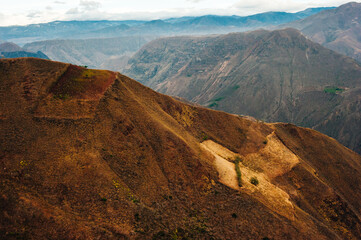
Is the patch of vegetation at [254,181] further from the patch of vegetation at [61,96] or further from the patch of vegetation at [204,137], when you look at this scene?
the patch of vegetation at [61,96]

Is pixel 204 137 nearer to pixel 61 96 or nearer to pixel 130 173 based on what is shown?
pixel 130 173

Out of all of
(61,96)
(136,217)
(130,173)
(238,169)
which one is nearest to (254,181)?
(238,169)

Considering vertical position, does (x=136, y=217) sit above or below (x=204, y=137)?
above

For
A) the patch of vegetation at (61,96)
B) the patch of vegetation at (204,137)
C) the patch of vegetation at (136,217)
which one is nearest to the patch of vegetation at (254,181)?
the patch of vegetation at (204,137)

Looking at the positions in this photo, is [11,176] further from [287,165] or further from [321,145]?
[321,145]

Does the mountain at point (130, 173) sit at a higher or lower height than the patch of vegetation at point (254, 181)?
higher

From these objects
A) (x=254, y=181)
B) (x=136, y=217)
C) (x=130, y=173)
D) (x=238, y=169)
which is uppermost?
(x=130, y=173)

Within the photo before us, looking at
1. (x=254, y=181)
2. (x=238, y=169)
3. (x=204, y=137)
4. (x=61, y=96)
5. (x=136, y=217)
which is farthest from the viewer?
(x=204, y=137)

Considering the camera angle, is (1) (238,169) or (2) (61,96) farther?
(1) (238,169)

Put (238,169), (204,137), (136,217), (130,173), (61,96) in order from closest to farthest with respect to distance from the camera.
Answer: (136,217)
(130,173)
(61,96)
(238,169)
(204,137)
